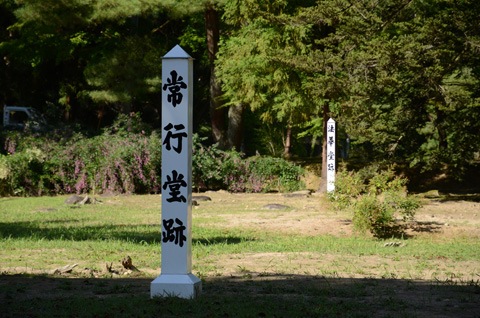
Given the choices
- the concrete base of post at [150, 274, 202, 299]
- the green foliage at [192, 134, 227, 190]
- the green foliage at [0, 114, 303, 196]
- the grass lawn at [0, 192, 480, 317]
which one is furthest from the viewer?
the green foliage at [192, 134, 227, 190]

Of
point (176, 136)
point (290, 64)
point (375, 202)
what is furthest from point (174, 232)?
point (290, 64)

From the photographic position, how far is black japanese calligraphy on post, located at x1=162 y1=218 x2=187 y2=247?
6996mm

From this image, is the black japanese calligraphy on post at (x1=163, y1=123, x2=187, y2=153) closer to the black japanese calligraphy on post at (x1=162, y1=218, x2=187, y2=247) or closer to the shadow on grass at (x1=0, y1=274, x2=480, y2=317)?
the black japanese calligraphy on post at (x1=162, y1=218, x2=187, y2=247)

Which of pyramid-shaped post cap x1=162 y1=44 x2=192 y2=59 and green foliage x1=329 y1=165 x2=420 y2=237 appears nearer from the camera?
pyramid-shaped post cap x1=162 y1=44 x2=192 y2=59

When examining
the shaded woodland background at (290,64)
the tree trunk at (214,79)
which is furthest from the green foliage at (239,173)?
the tree trunk at (214,79)

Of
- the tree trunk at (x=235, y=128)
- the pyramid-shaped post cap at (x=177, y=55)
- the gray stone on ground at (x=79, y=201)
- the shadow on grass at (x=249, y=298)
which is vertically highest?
the tree trunk at (x=235, y=128)

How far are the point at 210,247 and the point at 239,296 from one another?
4.32 m

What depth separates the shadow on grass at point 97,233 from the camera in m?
12.3

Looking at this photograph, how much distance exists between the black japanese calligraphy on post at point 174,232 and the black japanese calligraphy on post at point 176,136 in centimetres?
80

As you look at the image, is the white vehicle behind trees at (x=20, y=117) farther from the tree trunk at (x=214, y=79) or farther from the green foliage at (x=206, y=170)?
the tree trunk at (x=214, y=79)

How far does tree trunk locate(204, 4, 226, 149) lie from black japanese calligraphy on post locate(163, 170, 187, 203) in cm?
2144

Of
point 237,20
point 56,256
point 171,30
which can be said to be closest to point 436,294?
point 56,256

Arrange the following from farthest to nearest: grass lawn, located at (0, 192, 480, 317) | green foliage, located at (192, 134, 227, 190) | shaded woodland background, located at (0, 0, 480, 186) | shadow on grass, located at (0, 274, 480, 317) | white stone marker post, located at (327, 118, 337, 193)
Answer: green foliage, located at (192, 134, 227, 190)
white stone marker post, located at (327, 118, 337, 193)
shaded woodland background, located at (0, 0, 480, 186)
grass lawn, located at (0, 192, 480, 317)
shadow on grass, located at (0, 274, 480, 317)

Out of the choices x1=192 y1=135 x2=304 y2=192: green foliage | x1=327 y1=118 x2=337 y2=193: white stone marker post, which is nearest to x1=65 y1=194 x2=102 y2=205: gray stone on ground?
x1=192 y1=135 x2=304 y2=192: green foliage
